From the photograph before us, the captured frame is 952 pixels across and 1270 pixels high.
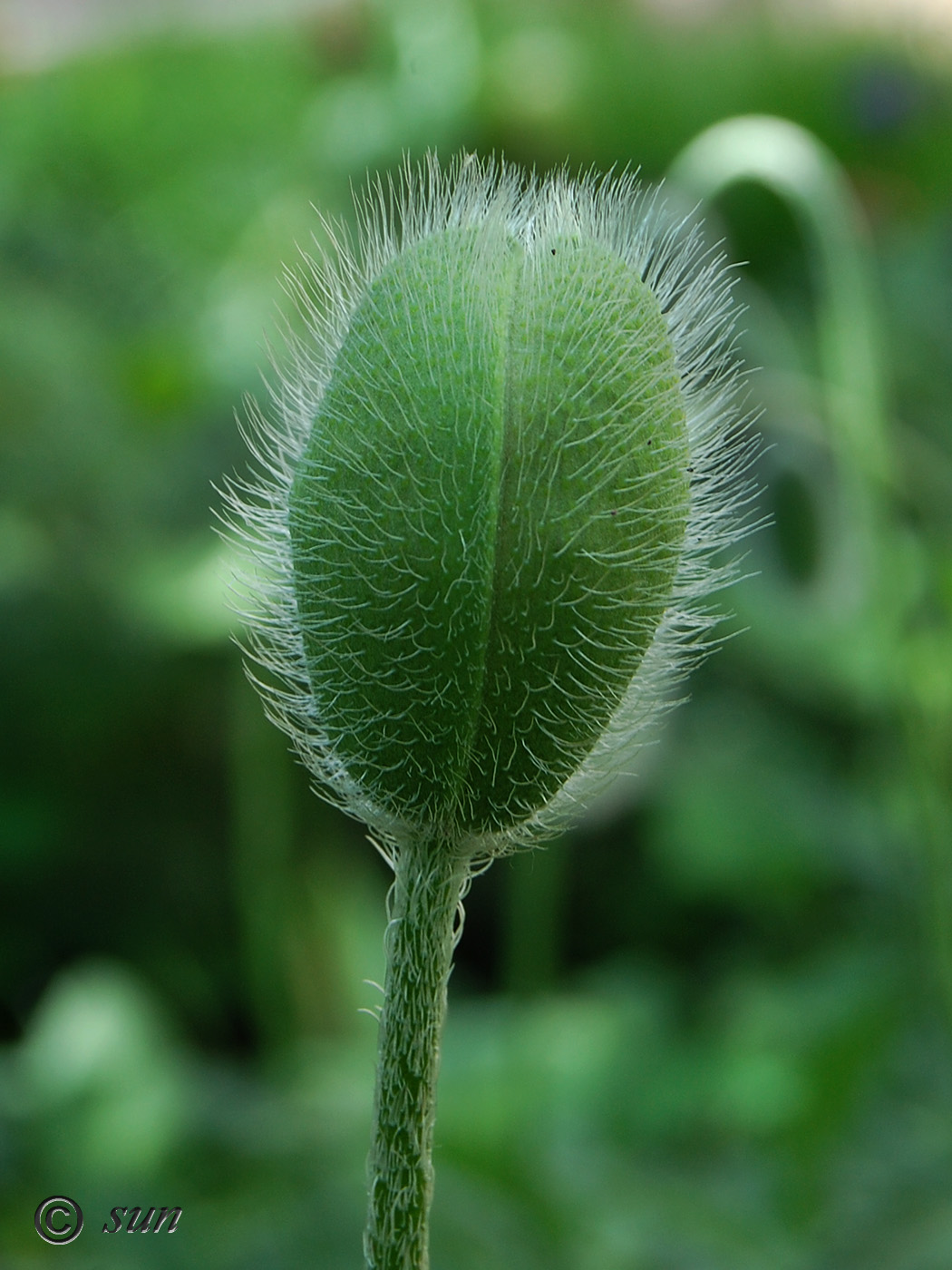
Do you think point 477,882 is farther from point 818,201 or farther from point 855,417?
point 818,201

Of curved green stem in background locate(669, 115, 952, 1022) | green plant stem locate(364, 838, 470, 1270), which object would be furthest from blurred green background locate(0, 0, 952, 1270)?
green plant stem locate(364, 838, 470, 1270)

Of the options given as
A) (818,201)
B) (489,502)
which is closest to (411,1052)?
(489,502)

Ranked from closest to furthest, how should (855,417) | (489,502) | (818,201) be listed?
(489,502)
(818,201)
(855,417)

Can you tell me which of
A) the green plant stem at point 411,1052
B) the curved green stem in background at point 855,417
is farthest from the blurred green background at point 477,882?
the green plant stem at point 411,1052

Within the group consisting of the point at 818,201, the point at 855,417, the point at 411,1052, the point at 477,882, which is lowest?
the point at 411,1052

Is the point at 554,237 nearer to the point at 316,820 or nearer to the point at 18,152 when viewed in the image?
the point at 316,820

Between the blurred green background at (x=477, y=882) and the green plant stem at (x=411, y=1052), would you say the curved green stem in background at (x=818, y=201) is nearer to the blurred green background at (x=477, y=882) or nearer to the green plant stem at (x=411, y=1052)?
the blurred green background at (x=477, y=882)

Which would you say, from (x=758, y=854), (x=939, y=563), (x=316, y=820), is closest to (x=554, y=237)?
(x=939, y=563)
